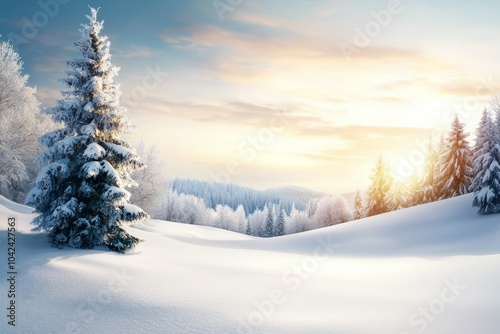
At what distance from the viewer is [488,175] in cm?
2477

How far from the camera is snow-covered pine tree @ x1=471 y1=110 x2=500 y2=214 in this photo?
2420cm

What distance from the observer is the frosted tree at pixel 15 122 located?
26781 millimetres

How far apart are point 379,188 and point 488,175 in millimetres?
32268

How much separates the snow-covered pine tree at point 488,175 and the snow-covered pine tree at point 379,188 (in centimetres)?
2900

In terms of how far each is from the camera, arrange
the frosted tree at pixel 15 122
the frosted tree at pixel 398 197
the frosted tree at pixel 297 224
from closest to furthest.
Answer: the frosted tree at pixel 15 122
the frosted tree at pixel 398 197
the frosted tree at pixel 297 224

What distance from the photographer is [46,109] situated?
11977 millimetres

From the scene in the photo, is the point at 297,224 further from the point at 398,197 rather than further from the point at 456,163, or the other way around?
the point at 456,163

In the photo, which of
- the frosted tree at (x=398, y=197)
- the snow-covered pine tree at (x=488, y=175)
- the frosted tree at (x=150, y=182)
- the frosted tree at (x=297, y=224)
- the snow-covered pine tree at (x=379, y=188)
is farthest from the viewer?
the frosted tree at (x=297, y=224)

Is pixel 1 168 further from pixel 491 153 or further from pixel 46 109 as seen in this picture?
pixel 491 153

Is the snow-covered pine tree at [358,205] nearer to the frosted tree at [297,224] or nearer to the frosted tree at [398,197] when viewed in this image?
the frosted tree at [398,197]

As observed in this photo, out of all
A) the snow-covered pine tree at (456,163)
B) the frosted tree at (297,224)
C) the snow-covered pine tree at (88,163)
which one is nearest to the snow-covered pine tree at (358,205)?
the frosted tree at (297,224)

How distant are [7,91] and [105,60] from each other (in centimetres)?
2111

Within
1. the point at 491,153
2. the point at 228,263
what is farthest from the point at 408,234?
the point at 228,263

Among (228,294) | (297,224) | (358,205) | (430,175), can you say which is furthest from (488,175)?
(297,224)
